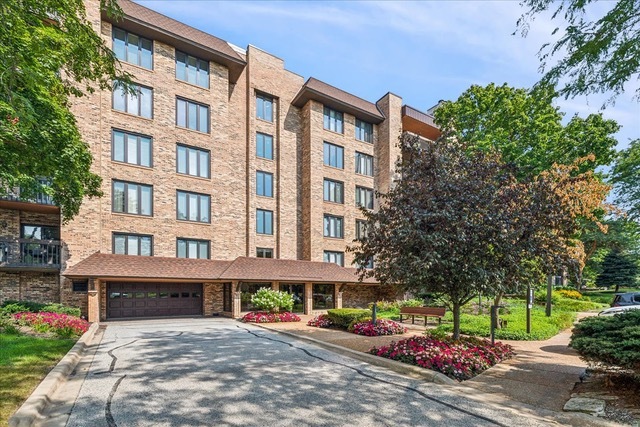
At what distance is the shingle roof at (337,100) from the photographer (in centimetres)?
2519

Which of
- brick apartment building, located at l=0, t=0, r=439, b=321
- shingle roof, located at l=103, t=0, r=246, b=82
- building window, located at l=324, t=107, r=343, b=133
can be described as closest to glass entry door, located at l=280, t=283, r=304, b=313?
brick apartment building, located at l=0, t=0, r=439, b=321

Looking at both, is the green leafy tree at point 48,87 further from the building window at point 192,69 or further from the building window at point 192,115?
the building window at point 192,69

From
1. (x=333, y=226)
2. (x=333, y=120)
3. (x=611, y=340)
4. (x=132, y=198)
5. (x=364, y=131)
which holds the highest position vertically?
(x=333, y=120)

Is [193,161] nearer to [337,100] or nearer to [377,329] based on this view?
[337,100]

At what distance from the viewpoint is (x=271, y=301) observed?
1848 centimetres

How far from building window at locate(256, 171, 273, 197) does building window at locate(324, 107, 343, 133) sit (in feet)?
19.5

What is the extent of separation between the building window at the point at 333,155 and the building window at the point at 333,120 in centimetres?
133

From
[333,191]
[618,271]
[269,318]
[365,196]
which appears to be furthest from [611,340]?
[618,271]

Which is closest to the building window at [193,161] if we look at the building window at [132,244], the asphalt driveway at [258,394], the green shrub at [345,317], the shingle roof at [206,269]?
the building window at [132,244]

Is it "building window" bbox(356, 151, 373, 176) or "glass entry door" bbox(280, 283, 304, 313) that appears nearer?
"glass entry door" bbox(280, 283, 304, 313)

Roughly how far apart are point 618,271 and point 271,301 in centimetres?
4226

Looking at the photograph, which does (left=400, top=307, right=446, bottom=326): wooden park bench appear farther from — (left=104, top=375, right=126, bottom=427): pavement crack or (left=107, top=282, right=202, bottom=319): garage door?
(left=104, top=375, right=126, bottom=427): pavement crack

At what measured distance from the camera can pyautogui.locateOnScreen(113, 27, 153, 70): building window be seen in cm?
1952

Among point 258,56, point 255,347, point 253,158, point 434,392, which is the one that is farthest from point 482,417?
point 258,56
